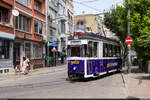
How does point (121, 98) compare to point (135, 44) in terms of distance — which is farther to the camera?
point (135, 44)

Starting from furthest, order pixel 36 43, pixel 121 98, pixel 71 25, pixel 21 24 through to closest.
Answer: pixel 71 25
pixel 36 43
pixel 21 24
pixel 121 98

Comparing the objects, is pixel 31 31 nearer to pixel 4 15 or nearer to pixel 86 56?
pixel 4 15

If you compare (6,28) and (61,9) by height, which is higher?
(61,9)

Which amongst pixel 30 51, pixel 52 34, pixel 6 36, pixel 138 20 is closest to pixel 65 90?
pixel 138 20

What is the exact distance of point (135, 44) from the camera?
15.3m

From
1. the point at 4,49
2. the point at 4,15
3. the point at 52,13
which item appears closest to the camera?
the point at 4,49

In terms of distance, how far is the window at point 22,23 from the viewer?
21.0 m

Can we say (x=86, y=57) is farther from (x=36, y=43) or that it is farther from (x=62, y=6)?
(x=62, y=6)

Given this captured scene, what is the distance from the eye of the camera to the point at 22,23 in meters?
22.1

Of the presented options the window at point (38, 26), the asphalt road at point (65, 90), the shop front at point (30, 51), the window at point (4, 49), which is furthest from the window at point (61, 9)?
the asphalt road at point (65, 90)

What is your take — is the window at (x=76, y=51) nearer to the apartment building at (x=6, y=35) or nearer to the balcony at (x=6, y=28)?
the apartment building at (x=6, y=35)

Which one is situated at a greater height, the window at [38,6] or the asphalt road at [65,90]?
the window at [38,6]

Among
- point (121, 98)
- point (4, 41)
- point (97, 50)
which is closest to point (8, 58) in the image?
point (4, 41)

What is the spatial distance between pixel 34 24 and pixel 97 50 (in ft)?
46.3
